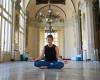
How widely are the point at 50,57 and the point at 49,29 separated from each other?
24.9m

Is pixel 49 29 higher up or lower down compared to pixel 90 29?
higher up

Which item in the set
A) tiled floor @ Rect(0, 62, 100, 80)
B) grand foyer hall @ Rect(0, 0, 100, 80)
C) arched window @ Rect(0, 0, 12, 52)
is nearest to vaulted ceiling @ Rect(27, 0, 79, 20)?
grand foyer hall @ Rect(0, 0, 100, 80)

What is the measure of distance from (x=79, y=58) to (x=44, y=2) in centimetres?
1335

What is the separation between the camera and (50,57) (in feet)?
24.3

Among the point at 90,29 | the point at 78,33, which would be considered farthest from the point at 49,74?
the point at 78,33

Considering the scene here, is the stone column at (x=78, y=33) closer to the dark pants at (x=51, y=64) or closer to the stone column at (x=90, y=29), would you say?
the stone column at (x=90, y=29)

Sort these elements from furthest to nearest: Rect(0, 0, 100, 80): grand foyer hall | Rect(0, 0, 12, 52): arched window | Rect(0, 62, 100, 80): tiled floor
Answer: Rect(0, 0, 100, 80): grand foyer hall < Rect(0, 0, 12, 52): arched window < Rect(0, 62, 100, 80): tiled floor

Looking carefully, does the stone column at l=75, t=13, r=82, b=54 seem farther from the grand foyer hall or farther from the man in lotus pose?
the man in lotus pose

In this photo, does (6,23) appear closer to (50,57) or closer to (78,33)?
(78,33)

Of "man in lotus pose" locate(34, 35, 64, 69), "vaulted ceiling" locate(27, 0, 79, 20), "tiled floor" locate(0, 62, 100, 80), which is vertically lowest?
"tiled floor" locate(0, 62, 100, 80)

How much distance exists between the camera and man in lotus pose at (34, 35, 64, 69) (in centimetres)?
716

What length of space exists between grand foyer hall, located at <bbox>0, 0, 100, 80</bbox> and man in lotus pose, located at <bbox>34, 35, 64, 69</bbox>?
472 centimetres

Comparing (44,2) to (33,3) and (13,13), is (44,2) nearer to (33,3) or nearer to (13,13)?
(33,3)

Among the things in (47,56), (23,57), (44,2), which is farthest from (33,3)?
(47,56)
